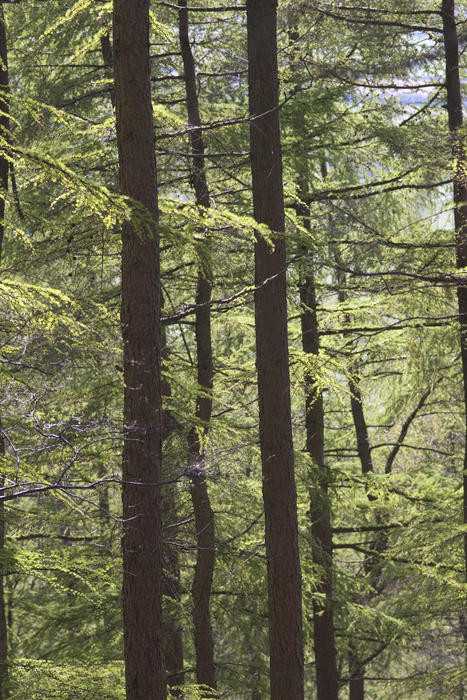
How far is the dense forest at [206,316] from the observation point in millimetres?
6691

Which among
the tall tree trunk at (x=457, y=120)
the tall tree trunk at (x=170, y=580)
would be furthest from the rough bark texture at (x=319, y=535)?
the tall tree trunk at (x=170, y=580)

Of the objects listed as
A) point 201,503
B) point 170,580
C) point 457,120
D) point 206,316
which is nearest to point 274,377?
point 206,316

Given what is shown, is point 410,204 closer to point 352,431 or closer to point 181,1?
point 352,431

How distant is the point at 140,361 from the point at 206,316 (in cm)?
410

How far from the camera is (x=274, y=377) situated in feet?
29.6

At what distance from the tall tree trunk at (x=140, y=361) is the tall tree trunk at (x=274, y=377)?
221 cm

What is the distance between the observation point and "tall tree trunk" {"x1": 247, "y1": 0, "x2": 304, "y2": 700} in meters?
8.66

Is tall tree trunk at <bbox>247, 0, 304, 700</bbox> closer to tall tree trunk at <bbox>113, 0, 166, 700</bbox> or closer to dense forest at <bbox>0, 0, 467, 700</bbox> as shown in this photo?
dense forest at <bbox>0, 0, 467, 700</bbox>

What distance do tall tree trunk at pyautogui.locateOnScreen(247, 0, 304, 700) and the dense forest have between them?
0.08 feet

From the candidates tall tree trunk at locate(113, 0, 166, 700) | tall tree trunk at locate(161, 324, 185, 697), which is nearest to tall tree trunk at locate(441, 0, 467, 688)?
tall tree trunk at locate(161, 324, 185, 697)

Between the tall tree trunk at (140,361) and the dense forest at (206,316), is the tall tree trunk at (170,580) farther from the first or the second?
the tall tree trunk at (140,361)

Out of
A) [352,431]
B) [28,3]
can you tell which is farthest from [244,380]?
[352,431]

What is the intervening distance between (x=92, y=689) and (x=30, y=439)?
320cm

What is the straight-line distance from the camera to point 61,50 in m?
11.1
